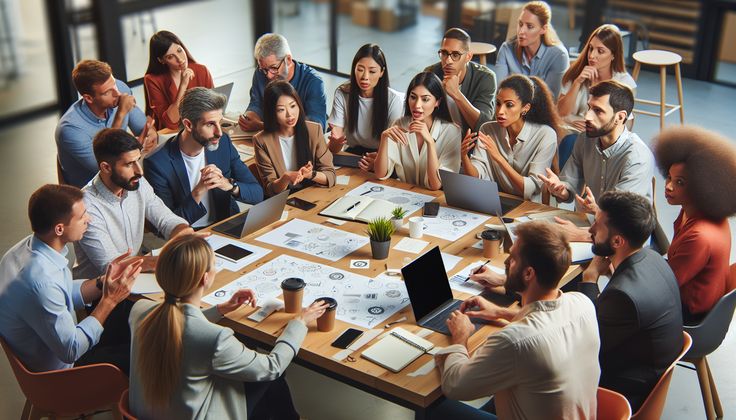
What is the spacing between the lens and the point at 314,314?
3312 mm

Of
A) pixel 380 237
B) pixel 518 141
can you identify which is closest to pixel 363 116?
pixel 518 141

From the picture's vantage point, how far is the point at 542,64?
6.33 m

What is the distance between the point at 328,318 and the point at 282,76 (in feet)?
9.74

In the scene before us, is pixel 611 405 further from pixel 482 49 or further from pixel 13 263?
pixel 482 49

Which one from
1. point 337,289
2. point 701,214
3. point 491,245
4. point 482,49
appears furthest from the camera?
point 482,49

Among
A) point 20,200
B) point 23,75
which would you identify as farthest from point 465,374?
point 23,75

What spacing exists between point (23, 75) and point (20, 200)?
10.1 ft

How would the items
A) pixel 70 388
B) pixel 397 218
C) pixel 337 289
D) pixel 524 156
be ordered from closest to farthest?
pixel 70 388 → pixel 337 289 → pixel 397 218 → pixel 524 156

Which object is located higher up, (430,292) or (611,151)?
(611,151)

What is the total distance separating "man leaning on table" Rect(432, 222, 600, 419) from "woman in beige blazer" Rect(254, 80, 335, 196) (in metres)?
2.02

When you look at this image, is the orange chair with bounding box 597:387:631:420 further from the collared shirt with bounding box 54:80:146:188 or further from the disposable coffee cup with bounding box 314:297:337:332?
the collared shirt with bounding box 54:80:146:188

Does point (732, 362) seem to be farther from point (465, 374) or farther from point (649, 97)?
point (649, 97)

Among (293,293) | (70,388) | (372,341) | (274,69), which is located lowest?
(70,388)

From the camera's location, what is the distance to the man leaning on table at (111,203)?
396 cm
